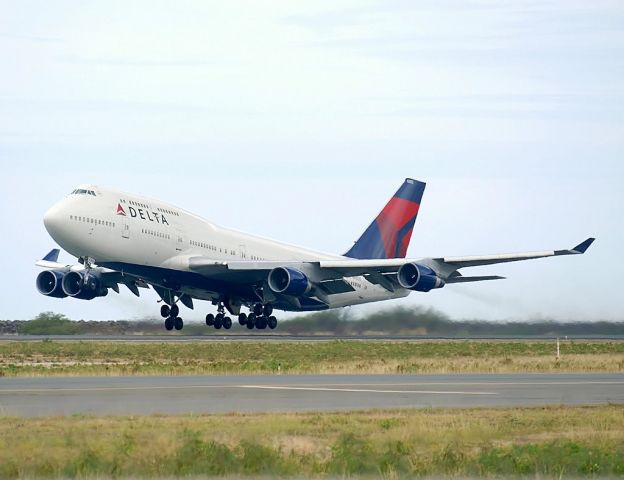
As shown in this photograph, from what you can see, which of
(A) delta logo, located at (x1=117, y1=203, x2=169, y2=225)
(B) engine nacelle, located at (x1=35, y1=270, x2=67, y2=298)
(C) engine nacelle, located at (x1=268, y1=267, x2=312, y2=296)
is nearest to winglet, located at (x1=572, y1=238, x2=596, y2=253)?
(C) engine nacelle, located at (x1=268, y1=267, x2=312, y2=296)

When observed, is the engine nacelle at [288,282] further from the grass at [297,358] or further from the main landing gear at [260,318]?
the main landing gear at [260,318]

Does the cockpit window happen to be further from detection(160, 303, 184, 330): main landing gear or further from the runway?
the runway

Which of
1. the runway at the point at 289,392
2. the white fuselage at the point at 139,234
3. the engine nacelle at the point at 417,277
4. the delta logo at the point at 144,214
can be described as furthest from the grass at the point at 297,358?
the delta logo at the point at 144,214

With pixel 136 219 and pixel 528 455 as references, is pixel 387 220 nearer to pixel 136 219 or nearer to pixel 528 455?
pixel 136 219

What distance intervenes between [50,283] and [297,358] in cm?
2308

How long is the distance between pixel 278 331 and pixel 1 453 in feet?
167

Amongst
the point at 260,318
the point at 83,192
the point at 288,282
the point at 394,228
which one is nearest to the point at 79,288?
the point at 83,192

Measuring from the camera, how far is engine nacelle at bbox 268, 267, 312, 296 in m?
57.2

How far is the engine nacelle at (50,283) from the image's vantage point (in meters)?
62.0

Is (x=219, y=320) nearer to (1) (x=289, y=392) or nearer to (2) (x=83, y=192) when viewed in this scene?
(2) (x=83, y=192)

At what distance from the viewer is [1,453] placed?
1499 centimetres

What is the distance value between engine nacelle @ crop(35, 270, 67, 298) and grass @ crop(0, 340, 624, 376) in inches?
217

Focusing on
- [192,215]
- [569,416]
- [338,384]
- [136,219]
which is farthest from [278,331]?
[569,416]

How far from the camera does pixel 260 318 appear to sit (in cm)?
6219
